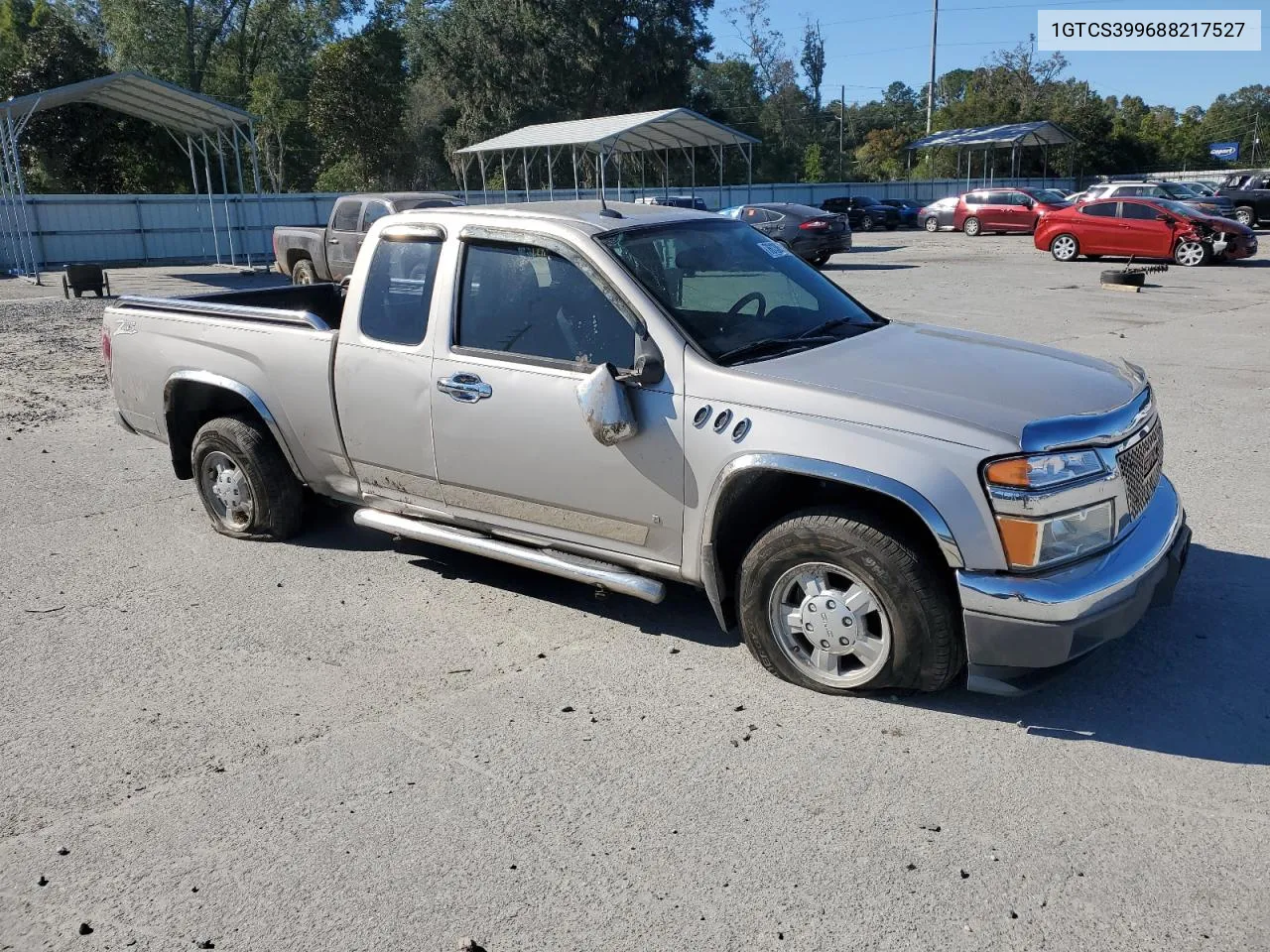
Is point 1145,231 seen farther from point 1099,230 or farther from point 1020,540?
point 1020,540

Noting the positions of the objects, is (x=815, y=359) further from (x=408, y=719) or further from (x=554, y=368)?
(x=408, y=719)

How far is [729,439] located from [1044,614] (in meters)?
1.28

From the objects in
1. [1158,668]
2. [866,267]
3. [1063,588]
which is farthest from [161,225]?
[1063,588]

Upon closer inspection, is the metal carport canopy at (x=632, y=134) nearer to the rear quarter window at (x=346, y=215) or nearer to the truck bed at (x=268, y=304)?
the rear quarter window at (x=346, y=215)

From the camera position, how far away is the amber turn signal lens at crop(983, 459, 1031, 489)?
11.8ft

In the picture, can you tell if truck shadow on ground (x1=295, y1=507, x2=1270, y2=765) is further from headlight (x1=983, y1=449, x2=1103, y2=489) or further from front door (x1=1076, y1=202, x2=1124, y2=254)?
front door (x1=1076, y1=202, x2=1124, y2=254)

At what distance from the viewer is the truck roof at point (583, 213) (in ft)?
A: 15.7

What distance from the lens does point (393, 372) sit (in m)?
5.06

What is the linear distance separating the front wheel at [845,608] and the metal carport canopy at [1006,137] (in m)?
47.9

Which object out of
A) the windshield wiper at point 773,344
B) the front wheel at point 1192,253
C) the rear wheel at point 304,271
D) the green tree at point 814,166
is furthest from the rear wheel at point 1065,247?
the green tree at point 814,166

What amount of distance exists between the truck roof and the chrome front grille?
2.22m

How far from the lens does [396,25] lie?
61.1m

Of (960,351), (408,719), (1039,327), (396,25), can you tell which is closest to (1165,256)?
(1039,327)

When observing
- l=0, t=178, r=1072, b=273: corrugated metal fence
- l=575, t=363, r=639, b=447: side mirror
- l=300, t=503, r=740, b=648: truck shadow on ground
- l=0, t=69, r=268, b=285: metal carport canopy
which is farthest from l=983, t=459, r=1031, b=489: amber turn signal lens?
l=0, t=178, r=1072, b=273: corrugated metal fence
